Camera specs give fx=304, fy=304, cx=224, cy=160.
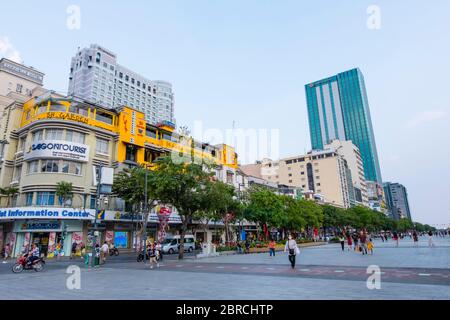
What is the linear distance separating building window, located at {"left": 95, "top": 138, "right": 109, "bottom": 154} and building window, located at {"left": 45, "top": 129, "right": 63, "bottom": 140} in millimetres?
4592

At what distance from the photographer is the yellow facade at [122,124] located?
120ft

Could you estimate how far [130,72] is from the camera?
4833 inches

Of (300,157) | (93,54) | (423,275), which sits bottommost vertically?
(423,275)

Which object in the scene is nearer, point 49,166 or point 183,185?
point 183,185

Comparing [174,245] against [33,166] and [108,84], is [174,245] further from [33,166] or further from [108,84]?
[108,84]

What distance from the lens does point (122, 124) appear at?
41406 mm

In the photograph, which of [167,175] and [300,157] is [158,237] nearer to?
[167,175]

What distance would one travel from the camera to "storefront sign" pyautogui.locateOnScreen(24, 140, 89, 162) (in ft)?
113

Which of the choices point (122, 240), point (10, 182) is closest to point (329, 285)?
point (122, 240)

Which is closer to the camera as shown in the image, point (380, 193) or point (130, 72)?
point (130, 72)

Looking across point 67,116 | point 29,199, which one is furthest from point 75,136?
point 29,199

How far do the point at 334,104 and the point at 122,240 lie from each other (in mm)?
170090

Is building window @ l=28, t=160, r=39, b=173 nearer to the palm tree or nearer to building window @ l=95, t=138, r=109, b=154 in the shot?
the palm tree

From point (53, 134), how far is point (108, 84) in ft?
269
